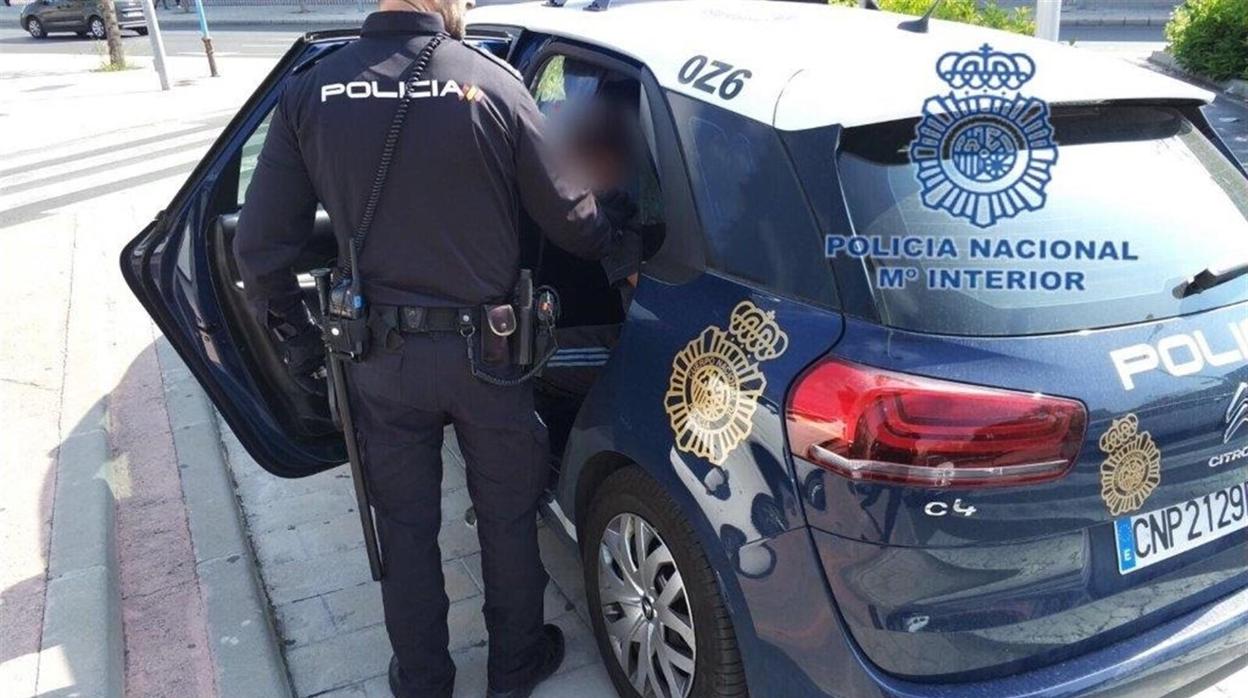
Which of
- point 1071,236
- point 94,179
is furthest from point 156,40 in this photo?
point 1071,236

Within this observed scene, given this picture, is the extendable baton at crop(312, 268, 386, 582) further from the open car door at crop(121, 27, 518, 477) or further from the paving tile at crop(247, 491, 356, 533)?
the paving tile at crop(247, 491, 356, 533)

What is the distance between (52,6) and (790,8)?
1269 inches

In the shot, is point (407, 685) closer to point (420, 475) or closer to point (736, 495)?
point (420, 475)

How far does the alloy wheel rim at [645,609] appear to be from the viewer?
7.24ft

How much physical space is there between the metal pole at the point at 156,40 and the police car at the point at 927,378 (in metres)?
15.1

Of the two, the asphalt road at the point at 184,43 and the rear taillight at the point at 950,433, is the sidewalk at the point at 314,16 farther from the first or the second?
the rear taillight at the point at 950,433

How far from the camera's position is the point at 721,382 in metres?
1.96

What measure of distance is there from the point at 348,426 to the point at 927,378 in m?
1.43

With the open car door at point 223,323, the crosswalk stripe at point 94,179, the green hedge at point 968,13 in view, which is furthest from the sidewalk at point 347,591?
the crosswalk stripe at point 94,179

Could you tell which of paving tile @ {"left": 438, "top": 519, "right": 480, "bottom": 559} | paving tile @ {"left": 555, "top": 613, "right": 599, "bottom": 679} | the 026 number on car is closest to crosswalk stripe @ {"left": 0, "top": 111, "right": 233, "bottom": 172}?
paving tile @ {"left": 438, "top": 519, "right": 480, "bottom": 559}

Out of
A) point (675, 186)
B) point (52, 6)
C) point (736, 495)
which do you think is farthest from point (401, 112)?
point (52, 6)

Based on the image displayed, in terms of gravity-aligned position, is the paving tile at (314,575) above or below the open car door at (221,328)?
below

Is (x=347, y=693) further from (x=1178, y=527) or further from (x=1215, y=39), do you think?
(x=1215, y=39)

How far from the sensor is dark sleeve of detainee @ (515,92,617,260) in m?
2.19
